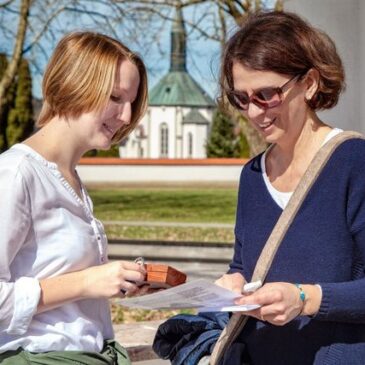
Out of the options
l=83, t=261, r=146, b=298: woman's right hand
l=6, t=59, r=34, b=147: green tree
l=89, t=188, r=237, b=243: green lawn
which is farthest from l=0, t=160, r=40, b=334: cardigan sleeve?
l=6, t=59, r=34, b=147: green tree

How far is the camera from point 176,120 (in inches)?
3883

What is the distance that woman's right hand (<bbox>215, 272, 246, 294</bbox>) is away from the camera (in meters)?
2.32

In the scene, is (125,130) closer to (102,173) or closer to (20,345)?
(20,345)

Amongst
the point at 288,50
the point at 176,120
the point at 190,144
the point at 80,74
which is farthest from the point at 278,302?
the point at 176,120

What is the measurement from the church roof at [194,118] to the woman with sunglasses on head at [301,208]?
302ft

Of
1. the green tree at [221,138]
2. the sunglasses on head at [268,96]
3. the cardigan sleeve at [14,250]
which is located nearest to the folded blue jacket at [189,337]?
the cardigan sleeve at [14,250]

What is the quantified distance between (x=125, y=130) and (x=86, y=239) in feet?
1.28

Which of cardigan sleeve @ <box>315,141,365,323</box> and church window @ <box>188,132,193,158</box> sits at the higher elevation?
cardigan sleeve @ <box>315,141,365,323</box>

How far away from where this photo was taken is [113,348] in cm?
238

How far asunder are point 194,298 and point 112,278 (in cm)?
20

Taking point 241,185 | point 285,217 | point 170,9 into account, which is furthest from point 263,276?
point 170,9

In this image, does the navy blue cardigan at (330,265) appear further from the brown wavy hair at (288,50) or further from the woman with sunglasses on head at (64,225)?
the woman with sunglasses on head at (64,225)

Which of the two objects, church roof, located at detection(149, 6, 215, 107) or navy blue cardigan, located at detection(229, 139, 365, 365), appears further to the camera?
church roof, located at detection(149, 6, 215, 107)

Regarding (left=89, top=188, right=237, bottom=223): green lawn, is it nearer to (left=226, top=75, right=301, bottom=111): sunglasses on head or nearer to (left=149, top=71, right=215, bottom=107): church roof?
(left=226, top=75, right=301, bottom=111): sunglasses on head
